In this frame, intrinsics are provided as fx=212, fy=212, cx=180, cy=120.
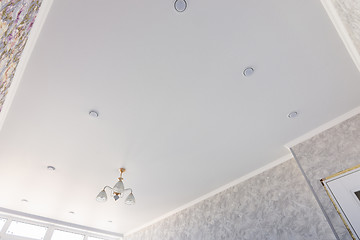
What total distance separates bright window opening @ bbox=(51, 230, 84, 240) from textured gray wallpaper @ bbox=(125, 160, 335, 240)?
→ 8.86 feet

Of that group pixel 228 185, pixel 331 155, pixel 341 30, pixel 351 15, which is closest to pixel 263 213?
pixel 228 185

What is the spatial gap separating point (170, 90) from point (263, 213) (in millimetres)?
2304

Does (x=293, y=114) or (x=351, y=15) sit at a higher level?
(x=293, y=114)

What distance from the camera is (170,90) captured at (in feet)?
7.18

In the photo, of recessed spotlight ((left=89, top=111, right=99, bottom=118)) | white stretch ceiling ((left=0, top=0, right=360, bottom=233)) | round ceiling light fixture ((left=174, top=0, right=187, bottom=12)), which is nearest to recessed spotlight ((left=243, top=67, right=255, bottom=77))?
white stretch ceiling ((left=0, top=0, right=360, bottom=233))

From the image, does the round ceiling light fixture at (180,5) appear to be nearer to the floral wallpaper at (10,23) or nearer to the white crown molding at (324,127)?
the floral wallpaper at (10,23)

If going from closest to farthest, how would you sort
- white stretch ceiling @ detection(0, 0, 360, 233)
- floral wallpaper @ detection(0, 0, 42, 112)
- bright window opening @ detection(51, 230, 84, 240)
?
floral wallpaper @ detection(0, 0, 42, 112) < white stretch ceiling @ detection(0, 0, 360, 233) < bright window opening @ detection(51, 230, 84, 240)

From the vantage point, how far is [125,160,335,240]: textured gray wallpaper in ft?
8.72

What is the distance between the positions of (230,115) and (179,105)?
62 centimetres

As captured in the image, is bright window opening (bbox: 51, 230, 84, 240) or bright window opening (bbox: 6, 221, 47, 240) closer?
bright window opening (bbox: 6, 221, 47, 240)

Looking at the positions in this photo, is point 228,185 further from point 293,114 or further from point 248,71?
point 248,71

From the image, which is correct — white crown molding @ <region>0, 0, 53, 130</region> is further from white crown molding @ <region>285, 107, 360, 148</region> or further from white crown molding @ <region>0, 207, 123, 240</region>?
white crown molding @ <region>0, 207, 123, 240</region>

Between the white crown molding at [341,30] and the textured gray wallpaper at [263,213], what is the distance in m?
1.66

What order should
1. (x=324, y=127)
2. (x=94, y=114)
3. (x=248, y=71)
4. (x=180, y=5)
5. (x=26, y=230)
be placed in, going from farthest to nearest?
(x=26, y=230)
(x=324, y=127)
(x=94, y=114)
(x=248, y=71)
(x=180, y=5)
